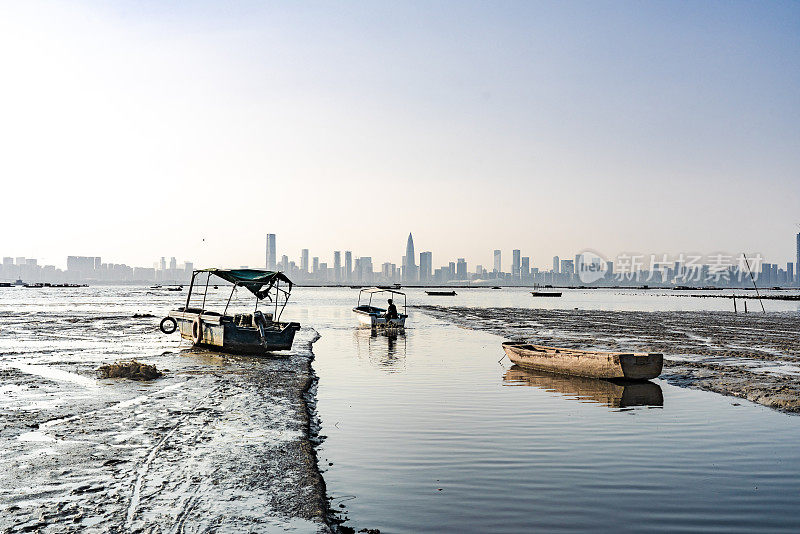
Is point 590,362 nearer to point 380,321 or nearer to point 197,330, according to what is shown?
point 197,330

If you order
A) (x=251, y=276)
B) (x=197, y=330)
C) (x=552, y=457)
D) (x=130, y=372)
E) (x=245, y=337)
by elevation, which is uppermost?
(x=251, y=276)

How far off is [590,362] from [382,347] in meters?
14.5

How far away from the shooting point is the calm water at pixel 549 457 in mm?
9016

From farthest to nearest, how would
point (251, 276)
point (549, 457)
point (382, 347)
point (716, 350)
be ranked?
1. point (382, 347)
2. point (716, 350)
3. point (251, 276)
4. point (549, 457)

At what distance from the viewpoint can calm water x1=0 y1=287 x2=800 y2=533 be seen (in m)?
9.02

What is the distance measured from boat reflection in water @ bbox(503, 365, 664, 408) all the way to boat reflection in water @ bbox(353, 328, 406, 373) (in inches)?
208

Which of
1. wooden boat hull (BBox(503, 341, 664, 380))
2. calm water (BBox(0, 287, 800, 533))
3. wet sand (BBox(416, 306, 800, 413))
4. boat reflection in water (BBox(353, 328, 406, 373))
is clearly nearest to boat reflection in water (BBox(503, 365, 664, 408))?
calm water (BBox(0, 287, 800, 533))

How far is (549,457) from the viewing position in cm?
1212

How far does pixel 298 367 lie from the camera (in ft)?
82.9

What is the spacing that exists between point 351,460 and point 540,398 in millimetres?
9022

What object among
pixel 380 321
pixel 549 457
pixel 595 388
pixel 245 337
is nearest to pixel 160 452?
pixel 549 457

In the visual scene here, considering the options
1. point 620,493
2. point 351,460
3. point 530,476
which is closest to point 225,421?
point 351,460

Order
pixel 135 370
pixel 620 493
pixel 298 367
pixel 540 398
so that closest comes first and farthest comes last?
pixel 620 493 → pixel 540 398 → pixel 135 370 → pixel 298 367

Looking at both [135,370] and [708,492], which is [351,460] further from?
[135,370]
